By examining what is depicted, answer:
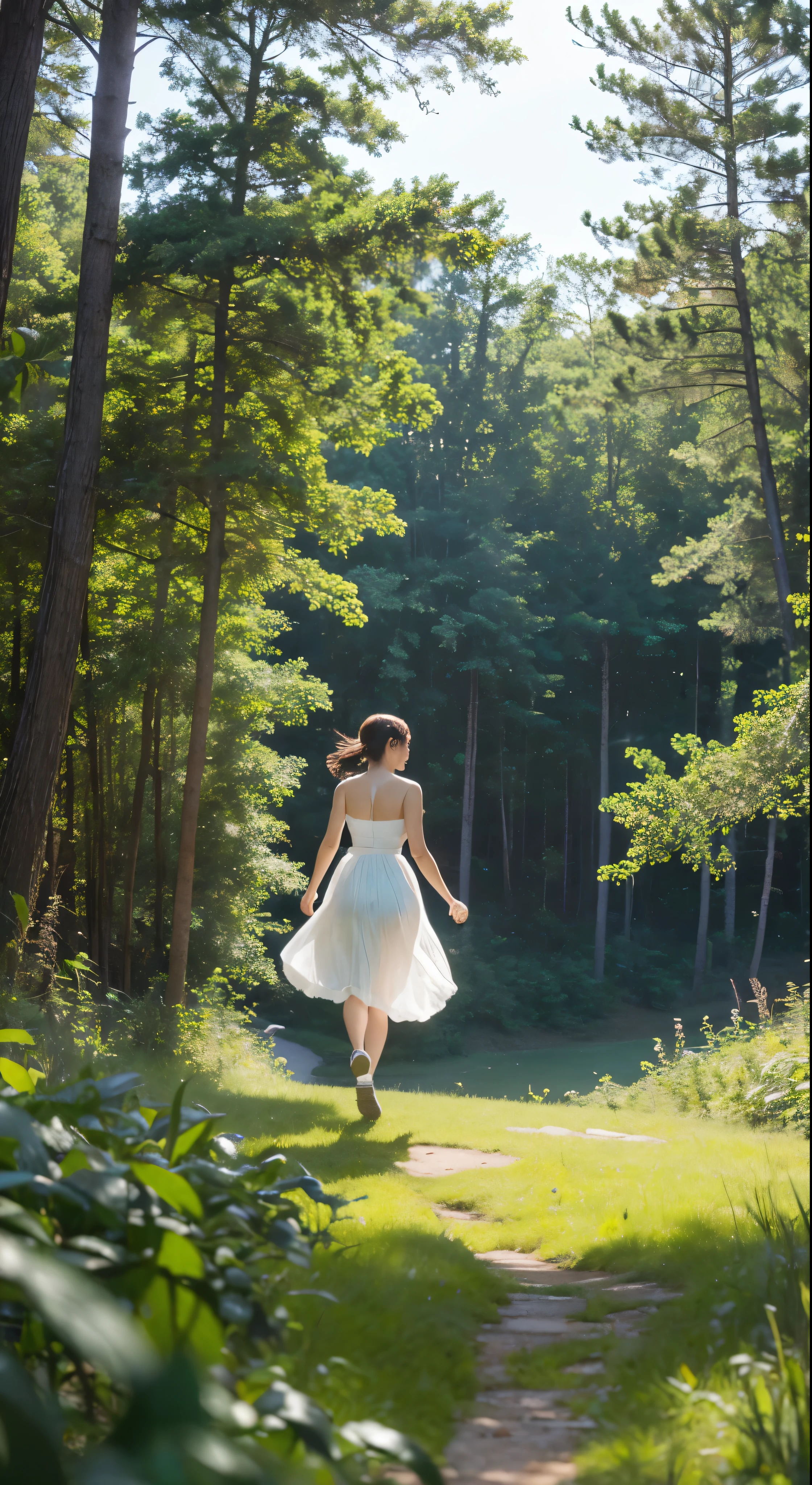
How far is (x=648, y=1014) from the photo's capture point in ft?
80.6

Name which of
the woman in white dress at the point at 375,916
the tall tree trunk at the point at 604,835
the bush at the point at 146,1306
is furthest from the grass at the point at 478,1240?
the tall tree trunk at the point at 604,835

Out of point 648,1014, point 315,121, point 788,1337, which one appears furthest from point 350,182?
point 648,1014

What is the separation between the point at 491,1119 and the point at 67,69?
8177 millimetres

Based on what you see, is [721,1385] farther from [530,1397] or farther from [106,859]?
[106,859]

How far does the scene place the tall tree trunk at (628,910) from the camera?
89.6 ft

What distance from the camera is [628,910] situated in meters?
27.5

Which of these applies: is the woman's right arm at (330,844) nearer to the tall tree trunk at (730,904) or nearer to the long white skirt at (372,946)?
the long white skirt at (372,946)

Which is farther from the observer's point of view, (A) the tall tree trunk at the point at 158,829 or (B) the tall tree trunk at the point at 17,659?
(A) the tall tree trunk at the point at 158,829

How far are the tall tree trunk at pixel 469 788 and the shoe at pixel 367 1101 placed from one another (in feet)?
63.6

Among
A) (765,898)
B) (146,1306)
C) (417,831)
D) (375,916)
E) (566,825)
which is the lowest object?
(765,898)

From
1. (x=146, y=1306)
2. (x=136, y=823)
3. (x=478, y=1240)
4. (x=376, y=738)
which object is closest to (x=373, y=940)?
(x=376, y=738)

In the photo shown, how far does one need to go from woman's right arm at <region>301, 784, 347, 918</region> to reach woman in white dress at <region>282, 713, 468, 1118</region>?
0.01 meters

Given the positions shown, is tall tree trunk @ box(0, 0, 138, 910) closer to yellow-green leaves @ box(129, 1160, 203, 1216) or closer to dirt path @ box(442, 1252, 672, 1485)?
dirt path @ box(442, 1252, 672, 1485)

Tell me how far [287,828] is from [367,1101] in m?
7.51
